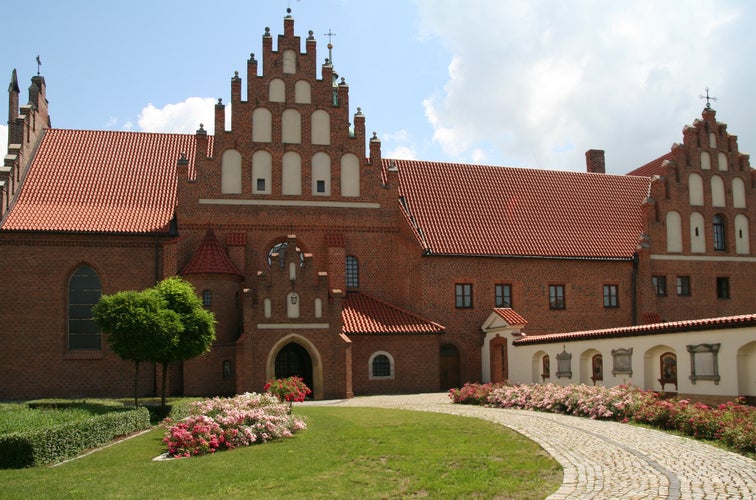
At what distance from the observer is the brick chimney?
2085 inches

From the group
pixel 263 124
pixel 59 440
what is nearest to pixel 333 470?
pixel 59 440

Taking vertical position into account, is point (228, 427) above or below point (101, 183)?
below

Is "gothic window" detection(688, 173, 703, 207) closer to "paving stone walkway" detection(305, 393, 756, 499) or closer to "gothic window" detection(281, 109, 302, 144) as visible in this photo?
"gothic window" detection(281, 109, 302, 144)

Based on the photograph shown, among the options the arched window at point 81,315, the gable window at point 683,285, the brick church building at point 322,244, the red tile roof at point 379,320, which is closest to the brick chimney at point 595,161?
the brick church building at point 322,244

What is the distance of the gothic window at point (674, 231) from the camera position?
1694 inches

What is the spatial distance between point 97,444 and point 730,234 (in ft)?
118

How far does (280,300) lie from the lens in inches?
1341

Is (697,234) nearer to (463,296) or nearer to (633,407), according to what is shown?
(463,296)

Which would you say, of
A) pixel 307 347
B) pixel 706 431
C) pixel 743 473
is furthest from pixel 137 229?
pixel 743 473

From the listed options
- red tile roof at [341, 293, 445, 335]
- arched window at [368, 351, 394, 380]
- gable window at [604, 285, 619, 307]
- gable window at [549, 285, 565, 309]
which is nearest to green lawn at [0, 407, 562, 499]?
red tile roof at [341, 293, 445, 335]

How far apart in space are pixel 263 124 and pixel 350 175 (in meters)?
4.88

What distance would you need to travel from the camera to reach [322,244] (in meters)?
38.7

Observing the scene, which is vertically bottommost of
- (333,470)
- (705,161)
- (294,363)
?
(333,470)

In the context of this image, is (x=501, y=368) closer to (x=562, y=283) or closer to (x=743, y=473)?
(x=562, y=283)
